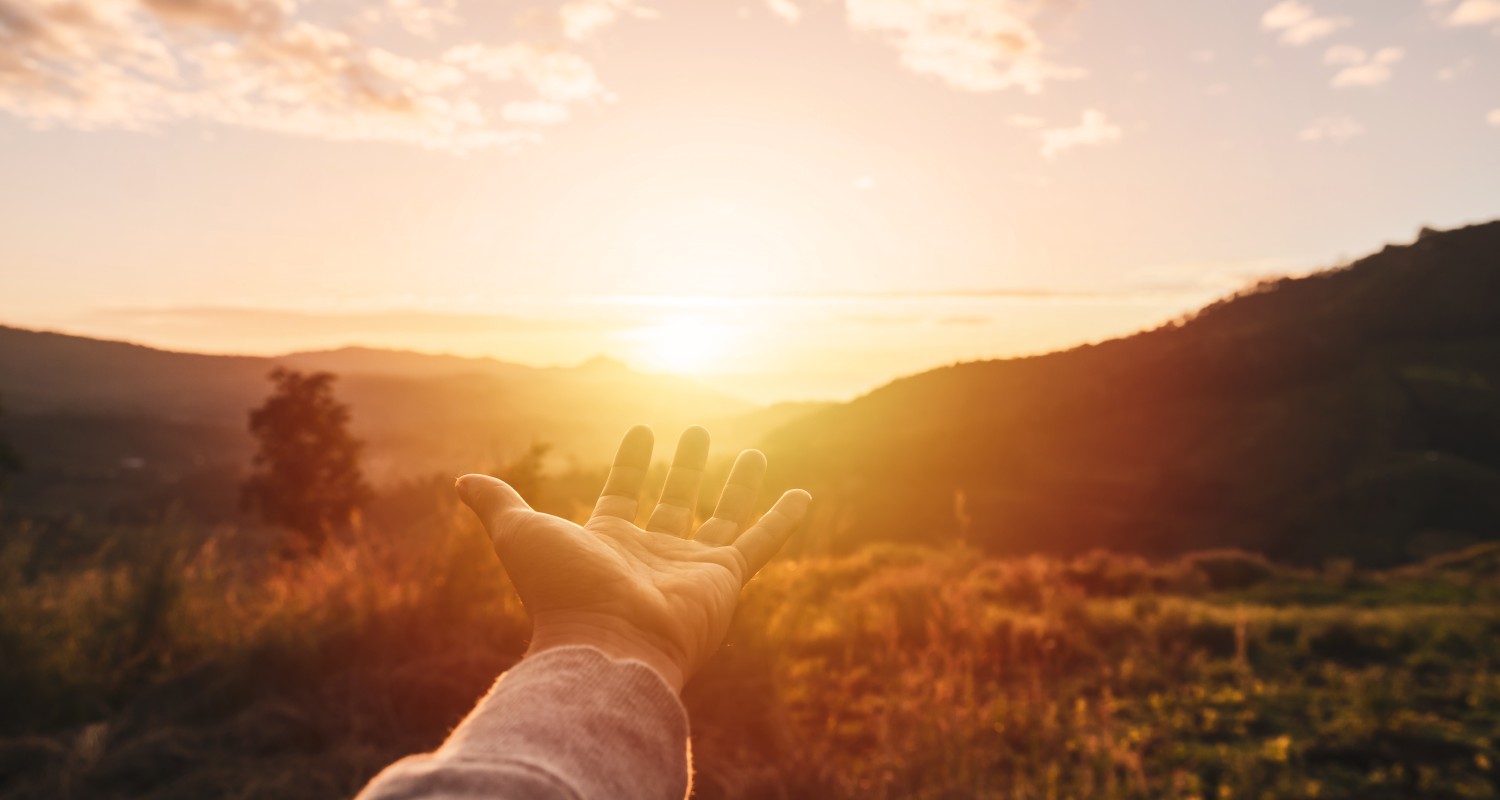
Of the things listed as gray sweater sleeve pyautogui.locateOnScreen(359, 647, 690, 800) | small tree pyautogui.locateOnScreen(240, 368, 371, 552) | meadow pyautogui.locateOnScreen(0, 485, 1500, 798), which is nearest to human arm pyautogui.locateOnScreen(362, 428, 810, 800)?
gray sweater sleeve pyautogui.locateOnScreen(359, 647, 690, 800)

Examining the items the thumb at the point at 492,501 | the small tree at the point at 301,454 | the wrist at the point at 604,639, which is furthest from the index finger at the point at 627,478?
the small tree at the point at 301,454

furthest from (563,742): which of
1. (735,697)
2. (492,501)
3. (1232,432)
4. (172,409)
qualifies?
(172,409)

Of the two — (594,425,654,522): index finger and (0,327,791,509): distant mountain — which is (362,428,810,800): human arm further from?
(0,327,791,509): distant mountain

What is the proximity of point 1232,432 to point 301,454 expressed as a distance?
43750 mm

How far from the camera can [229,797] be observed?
301 cm

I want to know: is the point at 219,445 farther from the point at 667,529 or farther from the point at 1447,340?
the point at 1447,340

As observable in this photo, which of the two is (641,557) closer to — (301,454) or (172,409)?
(301,454)

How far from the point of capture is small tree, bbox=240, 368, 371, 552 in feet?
71.6

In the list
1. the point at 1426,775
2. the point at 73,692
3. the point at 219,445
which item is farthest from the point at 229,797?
the point at 219,445

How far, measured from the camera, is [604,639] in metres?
1.43

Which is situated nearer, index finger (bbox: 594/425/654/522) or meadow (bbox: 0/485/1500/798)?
index finger (bbox: 594/425/654/522)

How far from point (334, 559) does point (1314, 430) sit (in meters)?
47.8

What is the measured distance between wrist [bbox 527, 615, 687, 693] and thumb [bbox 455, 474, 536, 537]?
247mm

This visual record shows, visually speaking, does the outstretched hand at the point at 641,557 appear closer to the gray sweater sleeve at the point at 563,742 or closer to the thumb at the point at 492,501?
the thumb at the point at 492,501
